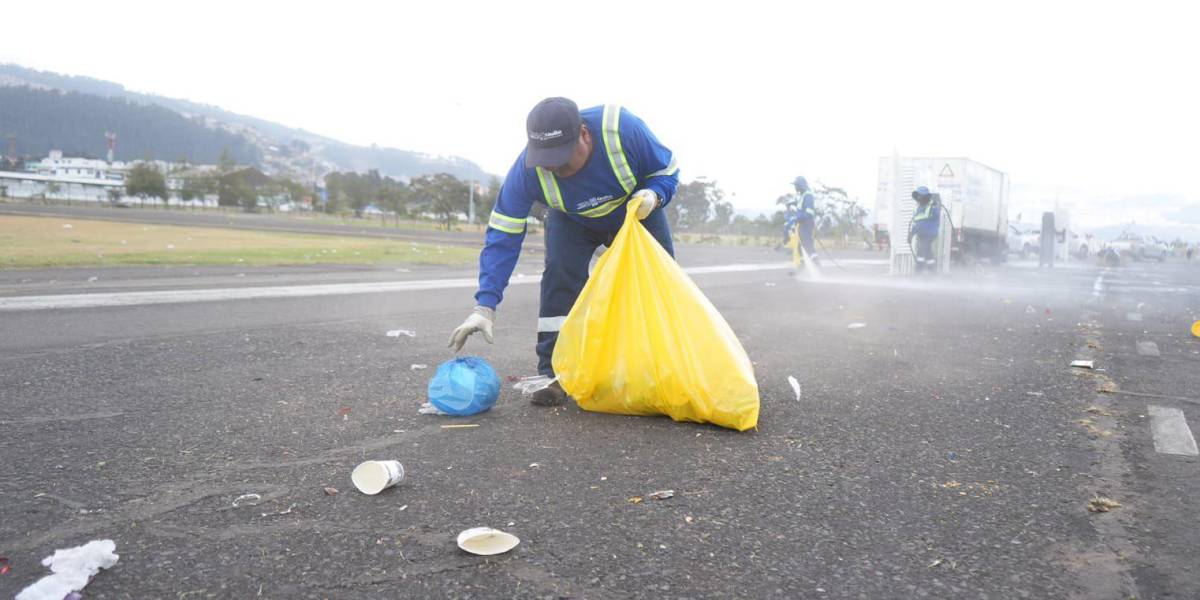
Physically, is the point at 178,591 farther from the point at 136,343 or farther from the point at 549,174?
the point at 136,343

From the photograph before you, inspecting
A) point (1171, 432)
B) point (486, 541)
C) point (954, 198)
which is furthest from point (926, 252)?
point (486, 541)

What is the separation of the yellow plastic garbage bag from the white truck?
42.8ft

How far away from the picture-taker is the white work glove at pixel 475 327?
357 cm

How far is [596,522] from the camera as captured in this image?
2291 mm

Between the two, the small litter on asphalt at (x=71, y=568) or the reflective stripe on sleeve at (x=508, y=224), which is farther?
the reflective stripe on sleeve at (x=508, y=224)

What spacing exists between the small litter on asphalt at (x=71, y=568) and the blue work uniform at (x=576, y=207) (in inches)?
76.3

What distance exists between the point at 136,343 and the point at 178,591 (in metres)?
4.10

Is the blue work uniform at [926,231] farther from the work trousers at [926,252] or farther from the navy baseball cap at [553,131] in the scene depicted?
the navy baseball cap at [553,131]

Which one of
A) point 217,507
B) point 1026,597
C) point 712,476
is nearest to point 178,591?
point 217,507

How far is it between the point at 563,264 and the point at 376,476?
5.62 feet

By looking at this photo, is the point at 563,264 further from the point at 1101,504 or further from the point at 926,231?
the point at 926,231

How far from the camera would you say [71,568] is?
1.90 meters

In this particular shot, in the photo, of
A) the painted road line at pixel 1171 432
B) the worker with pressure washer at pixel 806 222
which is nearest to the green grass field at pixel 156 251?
the worker with pressure washer at pixel 806 222

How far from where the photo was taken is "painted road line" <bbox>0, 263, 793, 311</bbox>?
278 inches
